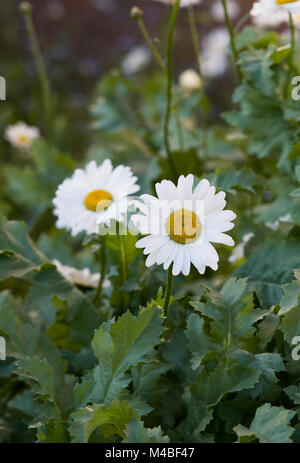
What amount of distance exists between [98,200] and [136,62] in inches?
Answer: 82.7

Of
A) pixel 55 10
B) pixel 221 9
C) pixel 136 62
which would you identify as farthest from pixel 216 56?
pixel 55 10

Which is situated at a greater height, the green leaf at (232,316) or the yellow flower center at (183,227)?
the yellow flower center at (183,227)

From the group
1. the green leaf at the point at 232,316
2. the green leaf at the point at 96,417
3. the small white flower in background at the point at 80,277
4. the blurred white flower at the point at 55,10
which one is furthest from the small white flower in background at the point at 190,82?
the blurred white flower at the point at 55,10

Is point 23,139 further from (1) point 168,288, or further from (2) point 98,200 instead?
(1) point 168,288

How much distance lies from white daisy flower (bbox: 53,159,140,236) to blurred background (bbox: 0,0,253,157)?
1.42 m

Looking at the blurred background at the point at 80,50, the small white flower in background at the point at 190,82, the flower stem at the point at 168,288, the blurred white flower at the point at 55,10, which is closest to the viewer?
the flower stem at the point at 168,288

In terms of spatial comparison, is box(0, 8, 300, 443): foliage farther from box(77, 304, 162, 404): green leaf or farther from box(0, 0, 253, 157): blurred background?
box(0, 0, 253, 157): blurred background

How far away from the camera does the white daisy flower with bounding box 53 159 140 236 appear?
1219 millimetres

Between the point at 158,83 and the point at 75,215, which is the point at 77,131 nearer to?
the point at 158,83

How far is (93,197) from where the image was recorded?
127 centimetres

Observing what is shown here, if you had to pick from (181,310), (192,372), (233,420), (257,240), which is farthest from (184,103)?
(233,420)

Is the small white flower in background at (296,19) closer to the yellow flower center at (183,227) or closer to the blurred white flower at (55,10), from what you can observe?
the yellow flower center at (183,227)

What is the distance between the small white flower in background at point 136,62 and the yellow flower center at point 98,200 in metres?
2.06

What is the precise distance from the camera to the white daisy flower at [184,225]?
96 centimetres
